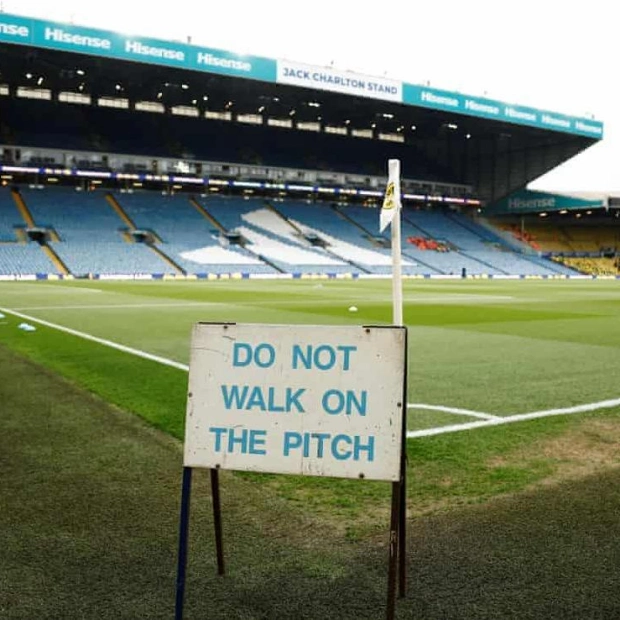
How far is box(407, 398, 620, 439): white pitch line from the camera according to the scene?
21.7 feet

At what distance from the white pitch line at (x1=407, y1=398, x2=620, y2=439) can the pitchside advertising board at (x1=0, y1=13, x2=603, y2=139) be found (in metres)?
49.4

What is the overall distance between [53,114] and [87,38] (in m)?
21.2

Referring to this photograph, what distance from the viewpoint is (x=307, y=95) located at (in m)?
63.9

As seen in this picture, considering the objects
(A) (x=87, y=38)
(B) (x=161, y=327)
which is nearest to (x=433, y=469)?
(B) (x=161, y=327)

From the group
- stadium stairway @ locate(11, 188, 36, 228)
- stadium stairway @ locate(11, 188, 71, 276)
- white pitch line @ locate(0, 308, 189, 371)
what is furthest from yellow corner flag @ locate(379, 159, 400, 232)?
stadium stairway @ locate(11, 188, 36, 228)

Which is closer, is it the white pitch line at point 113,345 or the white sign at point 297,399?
the white sign at point 297,399

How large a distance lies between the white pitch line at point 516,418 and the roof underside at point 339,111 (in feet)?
171

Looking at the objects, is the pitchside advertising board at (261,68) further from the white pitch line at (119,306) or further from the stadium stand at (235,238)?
the white pitch line at (119,306)

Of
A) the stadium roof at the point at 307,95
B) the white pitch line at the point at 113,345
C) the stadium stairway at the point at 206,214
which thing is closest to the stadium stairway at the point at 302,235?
the stadium stairway at the point at 206,214

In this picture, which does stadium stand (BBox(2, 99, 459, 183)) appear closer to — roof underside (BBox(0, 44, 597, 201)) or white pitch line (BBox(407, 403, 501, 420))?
roof underside (BBox(0, 44, 597, 201))

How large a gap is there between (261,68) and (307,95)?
8.88 meters

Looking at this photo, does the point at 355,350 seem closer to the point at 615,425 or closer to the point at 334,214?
the point at 615,425

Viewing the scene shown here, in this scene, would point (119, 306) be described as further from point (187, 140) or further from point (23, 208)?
point (187, 140)

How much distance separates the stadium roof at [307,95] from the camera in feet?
167
